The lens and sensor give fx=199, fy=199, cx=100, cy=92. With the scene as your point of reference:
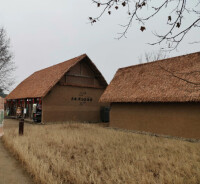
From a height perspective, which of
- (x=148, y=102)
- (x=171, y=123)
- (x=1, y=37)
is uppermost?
(x=1, y=37)

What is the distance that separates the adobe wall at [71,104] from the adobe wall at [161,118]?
4.66 metres

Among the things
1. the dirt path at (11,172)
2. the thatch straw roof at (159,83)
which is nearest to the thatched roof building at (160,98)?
the thatch straw roof at (159,83)

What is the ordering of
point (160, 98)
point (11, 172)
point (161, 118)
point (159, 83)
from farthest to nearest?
point (159, 83) < point (161, 118) < point (160, 98) < point (11, 172)

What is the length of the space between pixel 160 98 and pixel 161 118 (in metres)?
1.24

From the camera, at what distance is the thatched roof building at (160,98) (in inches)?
424

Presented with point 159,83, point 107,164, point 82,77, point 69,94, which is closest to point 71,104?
point 69,94

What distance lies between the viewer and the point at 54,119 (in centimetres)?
1719

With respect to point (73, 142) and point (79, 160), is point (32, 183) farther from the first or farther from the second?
point (73, 142)

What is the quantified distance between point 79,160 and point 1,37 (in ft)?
79.6

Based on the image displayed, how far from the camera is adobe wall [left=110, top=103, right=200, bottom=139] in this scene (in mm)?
10602

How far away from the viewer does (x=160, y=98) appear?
1182cm

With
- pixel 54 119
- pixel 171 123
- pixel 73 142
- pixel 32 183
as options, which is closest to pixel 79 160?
pixel 32 183

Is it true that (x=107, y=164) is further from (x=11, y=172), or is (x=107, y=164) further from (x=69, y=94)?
(x=69, y=94)

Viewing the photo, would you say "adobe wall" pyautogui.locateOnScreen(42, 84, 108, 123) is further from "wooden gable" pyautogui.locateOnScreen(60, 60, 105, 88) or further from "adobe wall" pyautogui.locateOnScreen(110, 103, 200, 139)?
"adobe wall" pyautogui.locateOnScreen(110, 103, 200, 139)
